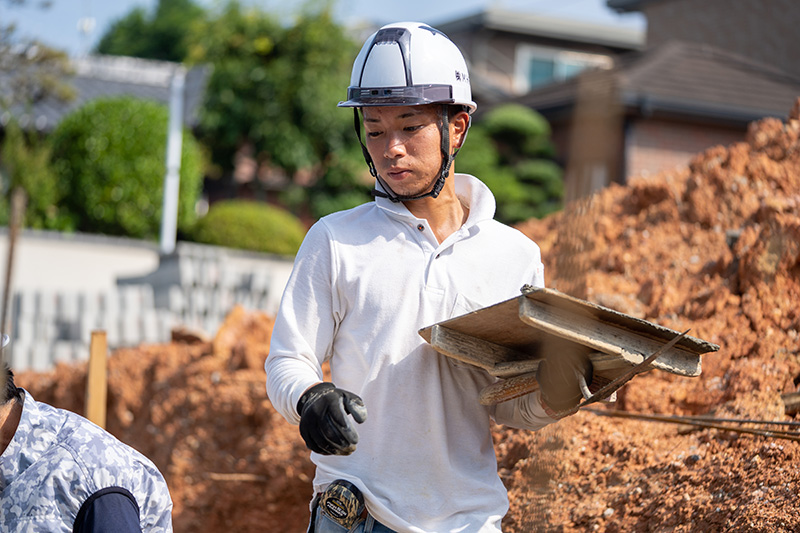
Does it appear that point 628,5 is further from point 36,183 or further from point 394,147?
point 394,147

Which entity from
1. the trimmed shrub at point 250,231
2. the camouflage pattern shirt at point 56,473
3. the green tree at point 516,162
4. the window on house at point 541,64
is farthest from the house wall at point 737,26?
the window on house at point 541,64

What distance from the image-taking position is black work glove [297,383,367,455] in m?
1.99

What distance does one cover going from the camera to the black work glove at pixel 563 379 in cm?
221

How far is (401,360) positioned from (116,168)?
40.3 feet

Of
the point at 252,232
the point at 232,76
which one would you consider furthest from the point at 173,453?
the point at 232,76

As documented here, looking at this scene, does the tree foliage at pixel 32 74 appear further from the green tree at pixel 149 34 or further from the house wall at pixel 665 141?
the green tree at pixel 149 34

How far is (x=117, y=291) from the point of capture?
10055 mm

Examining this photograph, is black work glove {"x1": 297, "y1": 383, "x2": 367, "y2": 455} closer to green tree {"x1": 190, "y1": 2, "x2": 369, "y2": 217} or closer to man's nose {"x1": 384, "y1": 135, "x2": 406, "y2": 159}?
man's nose {"x1": 384, "y1": 135, "x2": 406, "y2": 159}

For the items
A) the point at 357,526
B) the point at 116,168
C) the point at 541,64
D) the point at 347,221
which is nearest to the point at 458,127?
the point at 347,221

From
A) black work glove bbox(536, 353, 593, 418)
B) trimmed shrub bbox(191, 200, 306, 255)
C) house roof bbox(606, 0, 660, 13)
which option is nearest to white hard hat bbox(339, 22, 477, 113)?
black work glove bbox(536, 353, 593, 418)

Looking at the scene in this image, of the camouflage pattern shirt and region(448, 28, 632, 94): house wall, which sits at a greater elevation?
region(448, 28, 632, 94): house wall

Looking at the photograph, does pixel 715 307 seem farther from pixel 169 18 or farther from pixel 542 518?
pixel 169 18

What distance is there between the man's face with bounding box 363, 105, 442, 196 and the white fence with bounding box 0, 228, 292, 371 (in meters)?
5.43

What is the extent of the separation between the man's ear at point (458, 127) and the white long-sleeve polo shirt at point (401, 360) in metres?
0.27
